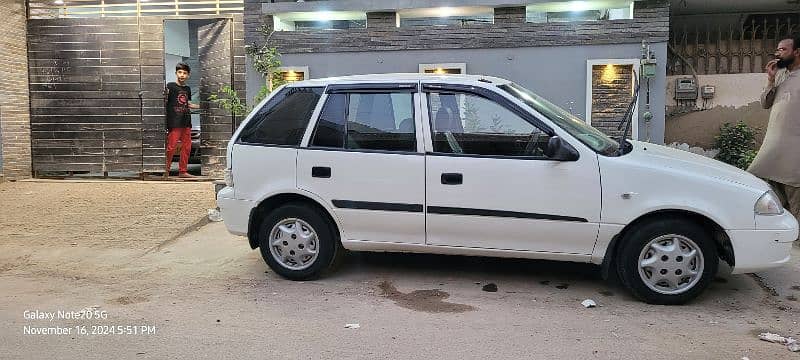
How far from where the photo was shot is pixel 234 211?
206 inches

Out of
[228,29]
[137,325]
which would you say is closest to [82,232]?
[137,325]

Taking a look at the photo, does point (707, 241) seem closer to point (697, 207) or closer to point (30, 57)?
point (697, 207)

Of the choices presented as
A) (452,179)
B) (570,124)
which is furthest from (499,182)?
(570,124)

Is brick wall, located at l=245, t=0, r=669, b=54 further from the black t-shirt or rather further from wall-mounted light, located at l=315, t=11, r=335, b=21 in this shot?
the black t-shirt

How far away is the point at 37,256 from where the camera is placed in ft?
20.1

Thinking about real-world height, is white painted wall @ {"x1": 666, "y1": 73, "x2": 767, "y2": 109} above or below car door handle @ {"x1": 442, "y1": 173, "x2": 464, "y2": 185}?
above

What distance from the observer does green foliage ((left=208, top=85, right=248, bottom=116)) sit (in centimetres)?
867

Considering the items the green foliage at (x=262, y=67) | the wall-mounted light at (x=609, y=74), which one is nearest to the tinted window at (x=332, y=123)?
the green foliage at (x=262, y=67)

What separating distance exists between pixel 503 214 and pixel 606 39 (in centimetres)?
550

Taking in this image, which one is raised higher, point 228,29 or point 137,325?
point 228,29

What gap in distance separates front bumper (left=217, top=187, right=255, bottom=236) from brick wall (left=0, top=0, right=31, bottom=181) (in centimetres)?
661

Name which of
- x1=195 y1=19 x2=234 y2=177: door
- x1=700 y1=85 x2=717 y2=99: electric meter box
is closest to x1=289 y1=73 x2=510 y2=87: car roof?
x1=195 y1=19 x2=234 y2=177: door

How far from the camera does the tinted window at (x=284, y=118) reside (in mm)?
5160

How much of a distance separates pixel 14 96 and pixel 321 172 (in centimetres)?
760
